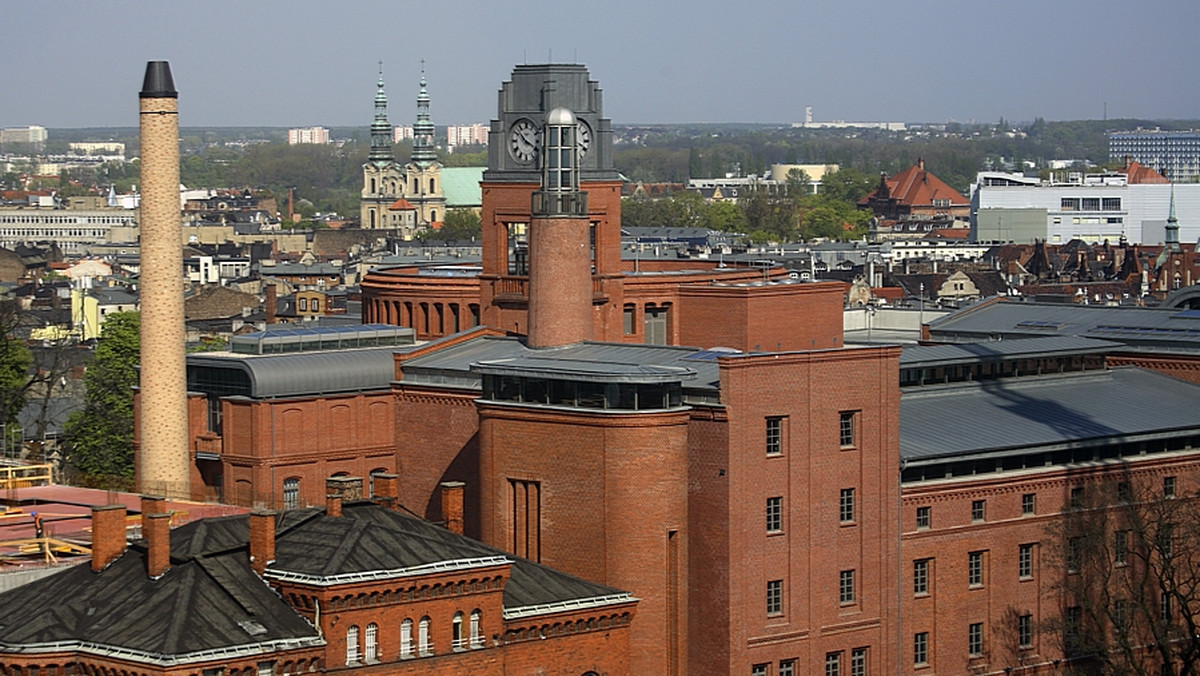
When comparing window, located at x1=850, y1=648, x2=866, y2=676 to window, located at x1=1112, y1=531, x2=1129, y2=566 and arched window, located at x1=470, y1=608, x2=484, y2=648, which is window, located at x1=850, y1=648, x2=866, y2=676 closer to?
window, located at x1=1112, y1=531, x2=1129, y2=566

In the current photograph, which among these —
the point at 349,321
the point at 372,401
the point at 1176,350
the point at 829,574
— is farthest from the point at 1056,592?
the point at 349,321

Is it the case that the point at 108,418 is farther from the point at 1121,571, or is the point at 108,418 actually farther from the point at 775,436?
the point at 1121,571

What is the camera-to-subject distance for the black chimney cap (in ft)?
272

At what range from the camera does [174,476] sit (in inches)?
3157

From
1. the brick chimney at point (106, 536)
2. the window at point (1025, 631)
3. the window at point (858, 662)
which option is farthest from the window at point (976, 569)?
the brick chimney at point (106, 536)

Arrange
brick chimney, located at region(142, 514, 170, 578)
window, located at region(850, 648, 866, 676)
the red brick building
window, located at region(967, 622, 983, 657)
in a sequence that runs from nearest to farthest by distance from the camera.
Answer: the red brick building < brick chimney, located at region(142, 514, 170, 578) < window, located at region(850, 648, 866, 676) < window, located at region(967, 622, 983, 657)

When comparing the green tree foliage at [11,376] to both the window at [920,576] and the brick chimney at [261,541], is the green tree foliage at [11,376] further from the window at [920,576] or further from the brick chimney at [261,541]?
the brick chimney at [261,541]

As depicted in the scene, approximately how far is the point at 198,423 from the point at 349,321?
2063 centimetres

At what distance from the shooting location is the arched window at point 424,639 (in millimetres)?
59000

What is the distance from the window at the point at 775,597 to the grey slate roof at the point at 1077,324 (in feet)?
84.2

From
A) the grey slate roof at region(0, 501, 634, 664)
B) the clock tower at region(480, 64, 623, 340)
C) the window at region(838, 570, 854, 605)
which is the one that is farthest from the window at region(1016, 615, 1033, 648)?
the clock tower at region(480, 64, 623, 340)

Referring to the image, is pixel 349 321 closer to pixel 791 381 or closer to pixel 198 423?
pixel 198 423

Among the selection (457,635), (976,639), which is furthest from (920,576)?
(457,635)

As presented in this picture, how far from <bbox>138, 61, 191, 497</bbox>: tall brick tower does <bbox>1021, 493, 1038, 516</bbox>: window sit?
26.7 meters
